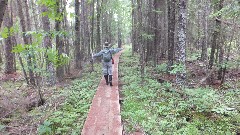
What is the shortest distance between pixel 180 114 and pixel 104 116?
2.47 metres

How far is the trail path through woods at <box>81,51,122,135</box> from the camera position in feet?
21.0

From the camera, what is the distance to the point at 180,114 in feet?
25.1

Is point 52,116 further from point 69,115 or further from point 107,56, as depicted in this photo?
point 107,56

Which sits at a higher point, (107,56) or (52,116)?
(107,56)

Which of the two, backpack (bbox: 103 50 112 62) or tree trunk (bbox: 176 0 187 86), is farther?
backpack (bbox: 103 50 112 62)

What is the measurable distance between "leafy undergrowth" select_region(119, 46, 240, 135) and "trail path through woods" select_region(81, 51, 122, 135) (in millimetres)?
308

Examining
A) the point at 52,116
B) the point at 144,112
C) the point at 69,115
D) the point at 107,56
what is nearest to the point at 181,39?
the point at 107,56

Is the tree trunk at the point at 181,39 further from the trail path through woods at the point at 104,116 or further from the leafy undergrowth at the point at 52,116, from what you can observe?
the leafy undergrowth at the point at 52,116

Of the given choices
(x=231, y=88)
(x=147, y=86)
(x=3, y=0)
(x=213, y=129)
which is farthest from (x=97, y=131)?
(x=231, y=88)

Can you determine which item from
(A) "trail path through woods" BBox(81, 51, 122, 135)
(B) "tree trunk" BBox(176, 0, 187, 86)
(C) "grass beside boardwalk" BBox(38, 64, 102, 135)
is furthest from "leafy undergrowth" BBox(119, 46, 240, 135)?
(C) "grass beside boardwalk" BBox(38, 64, 102, 135)

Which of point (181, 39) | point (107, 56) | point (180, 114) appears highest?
point (181, 39)

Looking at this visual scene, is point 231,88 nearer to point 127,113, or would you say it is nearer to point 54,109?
point 127,113

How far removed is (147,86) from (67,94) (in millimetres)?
3917

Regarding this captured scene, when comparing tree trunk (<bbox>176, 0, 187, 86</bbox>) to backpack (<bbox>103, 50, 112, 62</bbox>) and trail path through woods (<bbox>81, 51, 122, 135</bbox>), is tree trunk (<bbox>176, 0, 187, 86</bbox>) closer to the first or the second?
trail path through woods (<bbox>81, 51, 122, 135</bbox>)
